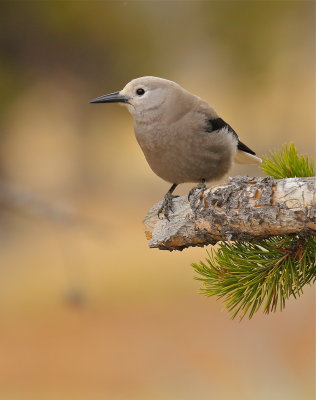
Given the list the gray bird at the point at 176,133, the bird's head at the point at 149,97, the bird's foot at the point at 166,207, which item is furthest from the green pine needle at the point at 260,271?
the bird's head at the point at 149,97

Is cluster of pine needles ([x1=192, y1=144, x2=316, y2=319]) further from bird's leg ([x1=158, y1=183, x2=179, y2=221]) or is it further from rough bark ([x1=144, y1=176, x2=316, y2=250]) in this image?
bird's leg ([x1=158, y1=183, x2=179, y2=221])

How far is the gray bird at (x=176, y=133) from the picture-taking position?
2.90 meters

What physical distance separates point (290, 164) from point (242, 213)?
0.41 meters

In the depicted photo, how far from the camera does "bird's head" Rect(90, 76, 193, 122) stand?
9.71 ft

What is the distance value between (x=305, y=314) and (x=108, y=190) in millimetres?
4502

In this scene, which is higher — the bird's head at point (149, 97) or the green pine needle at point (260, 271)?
the bird's head at point (149, 97)

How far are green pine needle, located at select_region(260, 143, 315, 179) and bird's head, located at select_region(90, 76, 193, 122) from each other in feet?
2.97

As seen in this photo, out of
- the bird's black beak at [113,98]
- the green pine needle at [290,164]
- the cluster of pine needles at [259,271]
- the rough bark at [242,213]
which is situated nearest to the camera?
the rough bark at [242,213]

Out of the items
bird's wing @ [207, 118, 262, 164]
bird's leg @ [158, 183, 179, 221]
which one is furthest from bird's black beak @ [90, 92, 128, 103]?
bird's leg @ [158, 183, 179, 221]

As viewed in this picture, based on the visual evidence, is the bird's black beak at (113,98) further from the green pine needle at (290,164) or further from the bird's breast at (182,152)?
the green pine needle at (290,164)

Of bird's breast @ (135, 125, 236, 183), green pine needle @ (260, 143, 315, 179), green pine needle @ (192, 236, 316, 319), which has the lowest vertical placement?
green pine needle @ (192, 236, 316, 319)

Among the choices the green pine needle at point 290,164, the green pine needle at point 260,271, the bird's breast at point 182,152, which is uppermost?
the green pine needle at point 290,164

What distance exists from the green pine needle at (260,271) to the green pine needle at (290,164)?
26 cm

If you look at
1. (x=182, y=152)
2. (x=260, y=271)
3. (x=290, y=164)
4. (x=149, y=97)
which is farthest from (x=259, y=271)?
(x=149, y=97)
